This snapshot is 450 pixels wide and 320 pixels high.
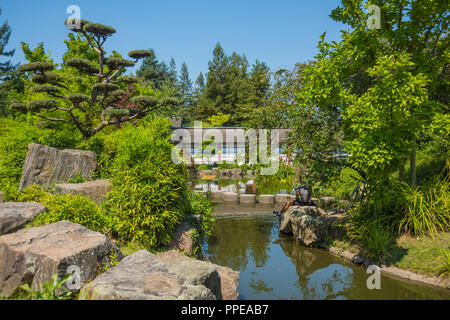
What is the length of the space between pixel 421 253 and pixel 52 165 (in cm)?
896

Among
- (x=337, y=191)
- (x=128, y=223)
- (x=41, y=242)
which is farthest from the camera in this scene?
(x=337, y=191)

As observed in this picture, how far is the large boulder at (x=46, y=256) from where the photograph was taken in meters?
3.60

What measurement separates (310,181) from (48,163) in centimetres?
686

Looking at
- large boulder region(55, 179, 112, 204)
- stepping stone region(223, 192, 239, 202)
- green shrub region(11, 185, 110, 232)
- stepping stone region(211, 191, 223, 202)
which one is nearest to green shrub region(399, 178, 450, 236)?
green shrub region(11, 185, 110, 232)

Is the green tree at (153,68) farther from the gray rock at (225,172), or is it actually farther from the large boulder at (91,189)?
the large boulder at (91,189)

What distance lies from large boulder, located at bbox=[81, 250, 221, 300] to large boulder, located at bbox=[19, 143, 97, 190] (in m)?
5.39

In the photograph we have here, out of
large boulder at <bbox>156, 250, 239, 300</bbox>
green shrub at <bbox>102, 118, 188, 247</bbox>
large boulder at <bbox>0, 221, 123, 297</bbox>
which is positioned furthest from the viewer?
green shrub at <bbox>102, 118, 188, 247</bbox>

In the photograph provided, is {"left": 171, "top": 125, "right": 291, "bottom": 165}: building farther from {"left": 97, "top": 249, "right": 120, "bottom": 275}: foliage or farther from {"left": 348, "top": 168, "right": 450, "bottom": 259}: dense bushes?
{"left": 97, "top": 249, "right": 120, "bottom": 275}: foliage

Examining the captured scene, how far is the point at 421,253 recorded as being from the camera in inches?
253

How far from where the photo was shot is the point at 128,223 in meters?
A: 5.72

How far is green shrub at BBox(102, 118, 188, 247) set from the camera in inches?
225

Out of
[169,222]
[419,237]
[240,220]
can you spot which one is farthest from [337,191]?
[169,222]

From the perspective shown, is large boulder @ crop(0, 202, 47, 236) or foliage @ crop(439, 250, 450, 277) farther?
foliage @ crop(439, 250, 450, 277)

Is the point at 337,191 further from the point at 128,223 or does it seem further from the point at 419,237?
the point at 128,223
